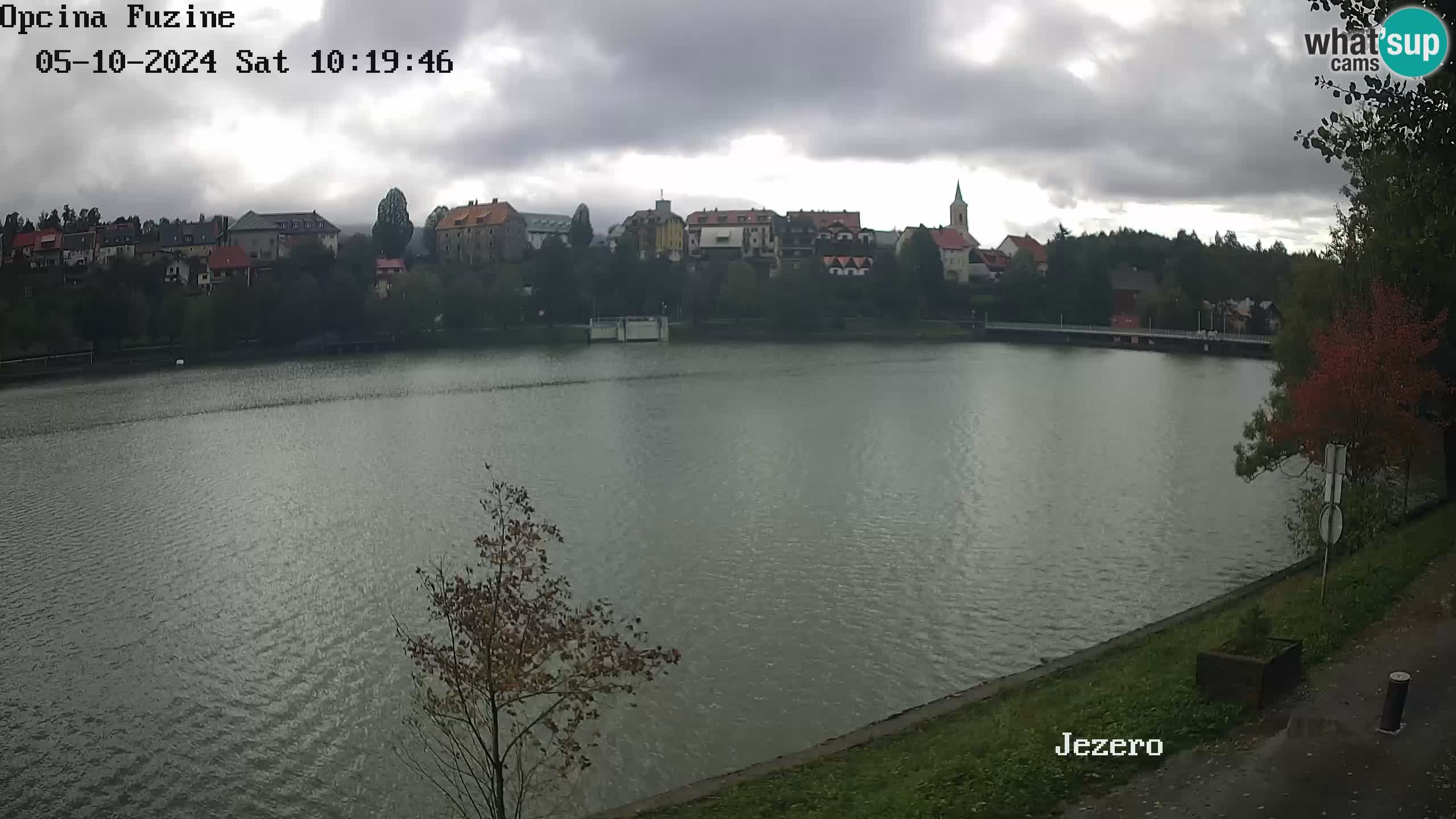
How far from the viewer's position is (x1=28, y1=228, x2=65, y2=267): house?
300 ft

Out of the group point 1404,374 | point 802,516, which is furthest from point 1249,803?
point 802,516

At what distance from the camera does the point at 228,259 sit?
108938mm

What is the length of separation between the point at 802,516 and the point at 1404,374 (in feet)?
43.7

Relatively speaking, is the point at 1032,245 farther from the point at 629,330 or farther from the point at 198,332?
the point at 198,332

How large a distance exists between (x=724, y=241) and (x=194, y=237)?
62.0 metres

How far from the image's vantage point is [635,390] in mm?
61875

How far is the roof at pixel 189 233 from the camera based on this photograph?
110 meters

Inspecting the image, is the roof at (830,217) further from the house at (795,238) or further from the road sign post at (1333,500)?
the road sign post at (1333,500)

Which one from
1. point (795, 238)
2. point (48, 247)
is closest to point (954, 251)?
point (795, 238)

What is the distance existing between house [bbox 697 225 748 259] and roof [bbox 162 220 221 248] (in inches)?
2199

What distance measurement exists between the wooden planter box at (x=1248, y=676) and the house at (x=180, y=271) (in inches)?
A: 4006

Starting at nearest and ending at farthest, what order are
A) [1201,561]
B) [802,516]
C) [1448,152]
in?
[1448,152] → [1201,561] → [802,516]

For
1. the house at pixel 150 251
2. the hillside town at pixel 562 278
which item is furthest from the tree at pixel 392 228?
the house at pixel 150 251

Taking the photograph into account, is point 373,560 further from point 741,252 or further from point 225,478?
point 741,252
